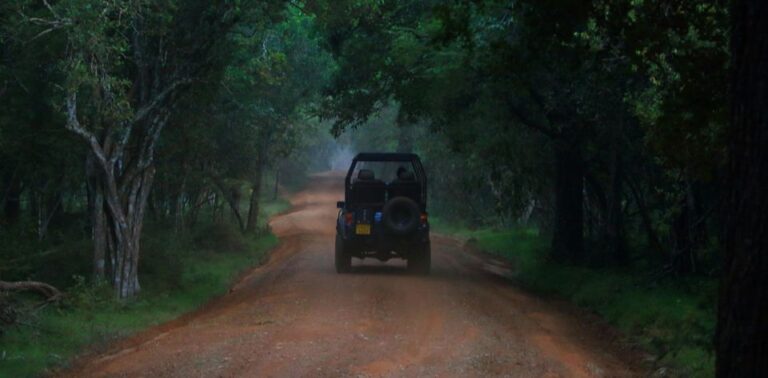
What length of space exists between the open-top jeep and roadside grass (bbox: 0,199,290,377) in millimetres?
3081

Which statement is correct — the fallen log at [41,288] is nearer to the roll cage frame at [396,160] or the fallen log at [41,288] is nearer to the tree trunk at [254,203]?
the roll cage frame at [396,160]

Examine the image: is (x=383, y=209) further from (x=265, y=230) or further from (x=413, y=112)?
(x=265, y=230)

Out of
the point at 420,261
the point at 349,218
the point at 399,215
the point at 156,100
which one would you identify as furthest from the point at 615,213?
the point at 156,100

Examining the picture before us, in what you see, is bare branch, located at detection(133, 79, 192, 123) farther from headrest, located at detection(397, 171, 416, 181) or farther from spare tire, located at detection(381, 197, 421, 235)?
headrest, located at detection(397, 171, 416, 181)

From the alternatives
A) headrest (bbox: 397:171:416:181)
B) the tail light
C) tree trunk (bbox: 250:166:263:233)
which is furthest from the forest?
tree trunk (bbox: 250:166:263:233)

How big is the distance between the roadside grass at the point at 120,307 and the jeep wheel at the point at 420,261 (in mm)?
4321

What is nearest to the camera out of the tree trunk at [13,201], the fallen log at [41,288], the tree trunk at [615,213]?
the fallen log at [41,288]

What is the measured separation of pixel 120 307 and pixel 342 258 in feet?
22.8

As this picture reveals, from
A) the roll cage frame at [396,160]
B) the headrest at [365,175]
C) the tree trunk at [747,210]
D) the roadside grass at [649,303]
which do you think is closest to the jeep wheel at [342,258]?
the roll cage frame at [396,160]

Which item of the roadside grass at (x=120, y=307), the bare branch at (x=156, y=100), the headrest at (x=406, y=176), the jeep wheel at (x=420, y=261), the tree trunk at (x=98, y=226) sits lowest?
the roadside grass at (x=120, y=307)

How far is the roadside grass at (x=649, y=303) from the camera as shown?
1232 centimetres

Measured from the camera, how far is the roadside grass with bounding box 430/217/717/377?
12.3 m

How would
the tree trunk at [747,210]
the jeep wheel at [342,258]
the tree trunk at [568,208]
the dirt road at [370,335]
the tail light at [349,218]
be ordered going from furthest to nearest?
the tree trunk at [568,208] < the jeep wheel at [342,258] < the tail light at [349,218] < the dirt road at [370,335] < the tree trunk at [747,210]

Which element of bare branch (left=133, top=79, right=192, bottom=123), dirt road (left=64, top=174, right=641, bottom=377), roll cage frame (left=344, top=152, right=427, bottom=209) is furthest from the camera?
roll cage frame (left=344, top=152, right=427, bottom=209)
